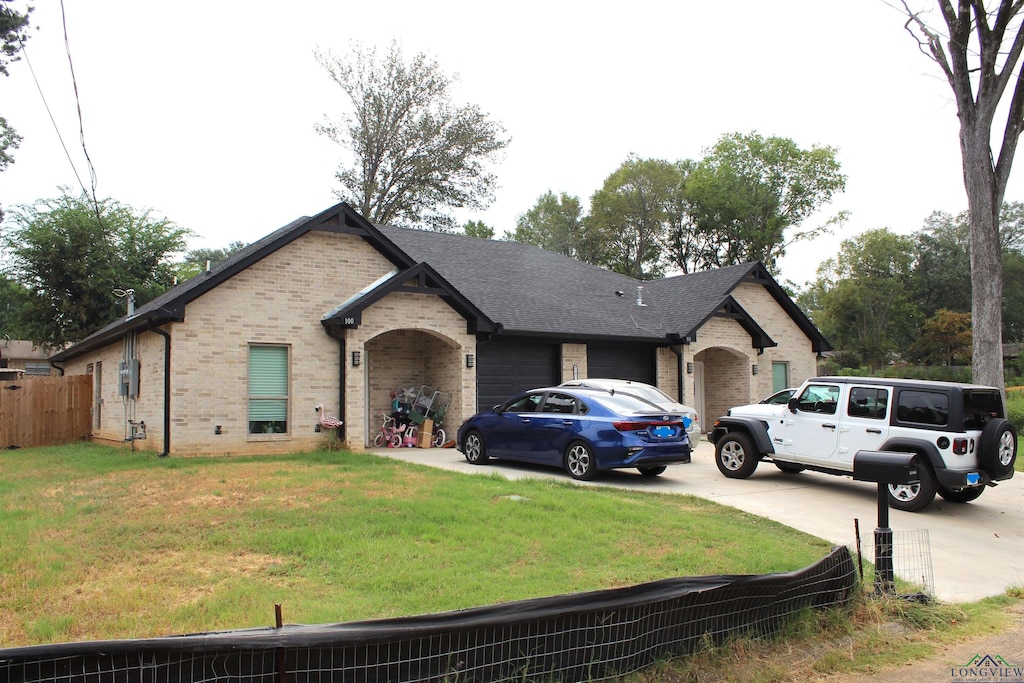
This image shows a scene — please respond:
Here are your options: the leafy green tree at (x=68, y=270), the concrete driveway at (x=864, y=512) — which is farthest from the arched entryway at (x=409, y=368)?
the leafy green tree at (x=68, y=270)

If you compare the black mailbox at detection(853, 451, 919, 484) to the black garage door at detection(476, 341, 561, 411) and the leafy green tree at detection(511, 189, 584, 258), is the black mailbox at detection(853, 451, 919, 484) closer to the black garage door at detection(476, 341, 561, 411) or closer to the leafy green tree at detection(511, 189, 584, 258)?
the black garage door at detection(476, 341, 561, 411)

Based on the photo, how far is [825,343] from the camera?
24.8 meters

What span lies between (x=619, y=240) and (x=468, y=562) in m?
47.7

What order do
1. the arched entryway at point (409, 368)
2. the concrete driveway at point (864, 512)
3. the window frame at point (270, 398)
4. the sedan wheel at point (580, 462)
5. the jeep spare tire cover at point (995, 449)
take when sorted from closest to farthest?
1. the concrete driveway at point (864, 512)
2. the jeep spare tire cover at point (995, 449)
3. the sedan wheel at point (580, 462)
4. the window frame at point (270, 398)
5. the arched entryway at point (409, 368)

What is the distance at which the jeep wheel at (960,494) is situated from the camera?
10938mm

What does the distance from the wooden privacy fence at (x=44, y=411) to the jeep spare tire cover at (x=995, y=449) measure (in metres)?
21.1

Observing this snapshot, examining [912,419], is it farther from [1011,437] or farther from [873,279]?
[873,279]

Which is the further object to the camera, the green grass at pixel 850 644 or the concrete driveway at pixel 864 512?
the concrete driveway at pixel 864 512

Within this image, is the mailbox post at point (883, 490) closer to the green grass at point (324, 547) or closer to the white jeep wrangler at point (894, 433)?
the green grass at point (324, 547)

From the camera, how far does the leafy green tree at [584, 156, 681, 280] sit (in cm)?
5172

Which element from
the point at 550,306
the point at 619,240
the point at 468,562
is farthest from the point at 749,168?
the point at 468,562

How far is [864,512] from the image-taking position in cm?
1004

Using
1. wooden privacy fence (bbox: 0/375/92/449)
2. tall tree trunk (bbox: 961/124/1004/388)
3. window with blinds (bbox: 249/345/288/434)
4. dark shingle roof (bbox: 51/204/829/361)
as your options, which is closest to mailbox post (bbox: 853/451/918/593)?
dark shingle roof (bbox: 51/204/829/361)

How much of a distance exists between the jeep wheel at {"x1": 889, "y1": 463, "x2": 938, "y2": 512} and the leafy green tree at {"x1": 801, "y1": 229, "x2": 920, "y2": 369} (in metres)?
47.4
